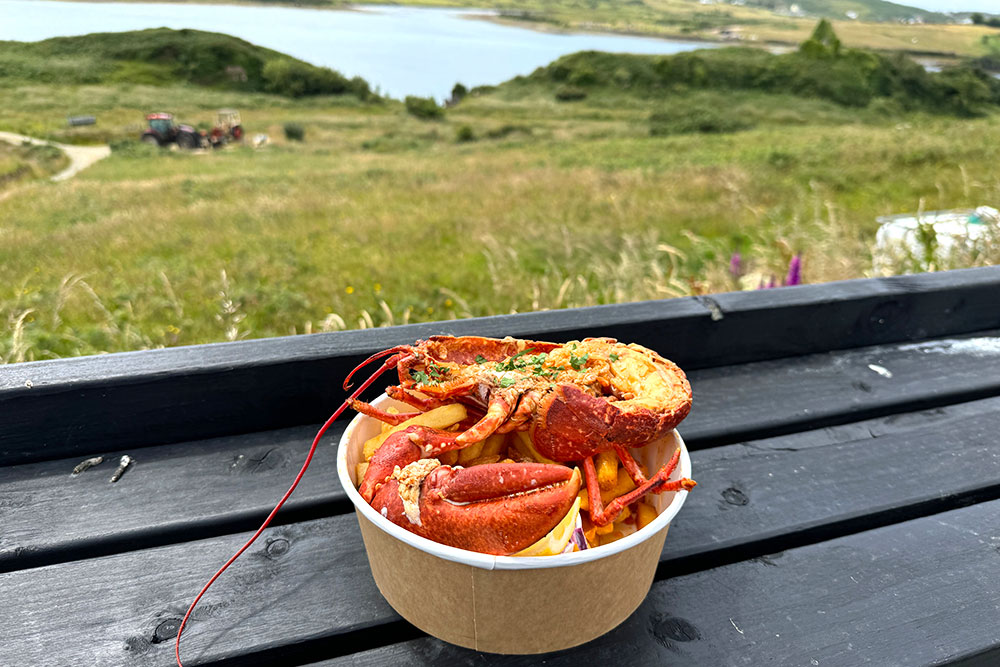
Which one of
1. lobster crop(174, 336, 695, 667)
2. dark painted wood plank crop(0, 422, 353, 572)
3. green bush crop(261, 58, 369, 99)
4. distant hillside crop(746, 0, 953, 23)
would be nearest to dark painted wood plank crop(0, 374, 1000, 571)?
dark painted wood plank crop(0, 422, 353, 572)

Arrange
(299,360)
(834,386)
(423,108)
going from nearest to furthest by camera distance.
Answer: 1. (299,360)
2. (834,386)
3. (423,108)

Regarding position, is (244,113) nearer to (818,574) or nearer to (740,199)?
(740,199)

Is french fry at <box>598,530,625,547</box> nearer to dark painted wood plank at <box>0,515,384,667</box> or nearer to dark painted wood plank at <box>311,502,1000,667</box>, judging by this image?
dark painted wood plank at <box>311,502,1000,667</box>

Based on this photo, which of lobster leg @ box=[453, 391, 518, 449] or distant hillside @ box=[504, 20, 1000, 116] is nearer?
lobster leg @ box=[453, 391, 518, 449]

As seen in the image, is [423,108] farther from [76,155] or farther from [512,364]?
[512,364]

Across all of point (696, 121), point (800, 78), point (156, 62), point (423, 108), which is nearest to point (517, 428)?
point (156, 62)
